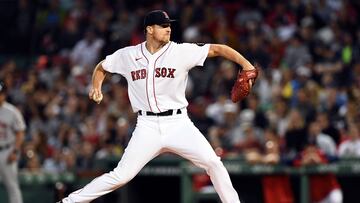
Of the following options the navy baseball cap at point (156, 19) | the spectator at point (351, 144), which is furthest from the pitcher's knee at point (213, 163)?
the spectator at point (351, 144)

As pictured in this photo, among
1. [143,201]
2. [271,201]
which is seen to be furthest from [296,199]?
[143,201]

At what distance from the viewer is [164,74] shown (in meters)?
8.54

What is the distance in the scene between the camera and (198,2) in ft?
58.0

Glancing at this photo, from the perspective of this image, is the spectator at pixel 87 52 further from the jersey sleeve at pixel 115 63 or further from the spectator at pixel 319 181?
the jersey sleeve at pixel 115 63

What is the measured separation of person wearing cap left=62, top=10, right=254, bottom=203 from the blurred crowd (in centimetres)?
412

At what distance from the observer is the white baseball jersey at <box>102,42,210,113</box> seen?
853 cm

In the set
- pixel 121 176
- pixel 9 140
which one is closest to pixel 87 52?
pixel 9 140

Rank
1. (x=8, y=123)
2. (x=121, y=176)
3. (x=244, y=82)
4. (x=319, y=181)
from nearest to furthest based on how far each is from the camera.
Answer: (x=121, y=176), (x=244, y=82), (x=8, y=123), (x=319, y=181)

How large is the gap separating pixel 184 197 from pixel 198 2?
5.55 metres

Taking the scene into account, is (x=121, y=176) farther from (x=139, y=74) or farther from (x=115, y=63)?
(x=115, y=63)

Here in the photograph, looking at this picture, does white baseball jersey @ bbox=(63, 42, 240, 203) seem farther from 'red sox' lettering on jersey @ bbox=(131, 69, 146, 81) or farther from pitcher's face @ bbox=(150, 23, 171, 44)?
pitcher's face @ bbox=(150, 23, 171, 44)

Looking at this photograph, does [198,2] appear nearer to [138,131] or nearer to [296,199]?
[296,199]

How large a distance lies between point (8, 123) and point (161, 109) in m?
4.08

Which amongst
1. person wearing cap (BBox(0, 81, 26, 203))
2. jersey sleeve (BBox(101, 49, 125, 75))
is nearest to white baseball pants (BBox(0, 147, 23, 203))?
person wearing cap (BBox(0, 81, 26, 203))
